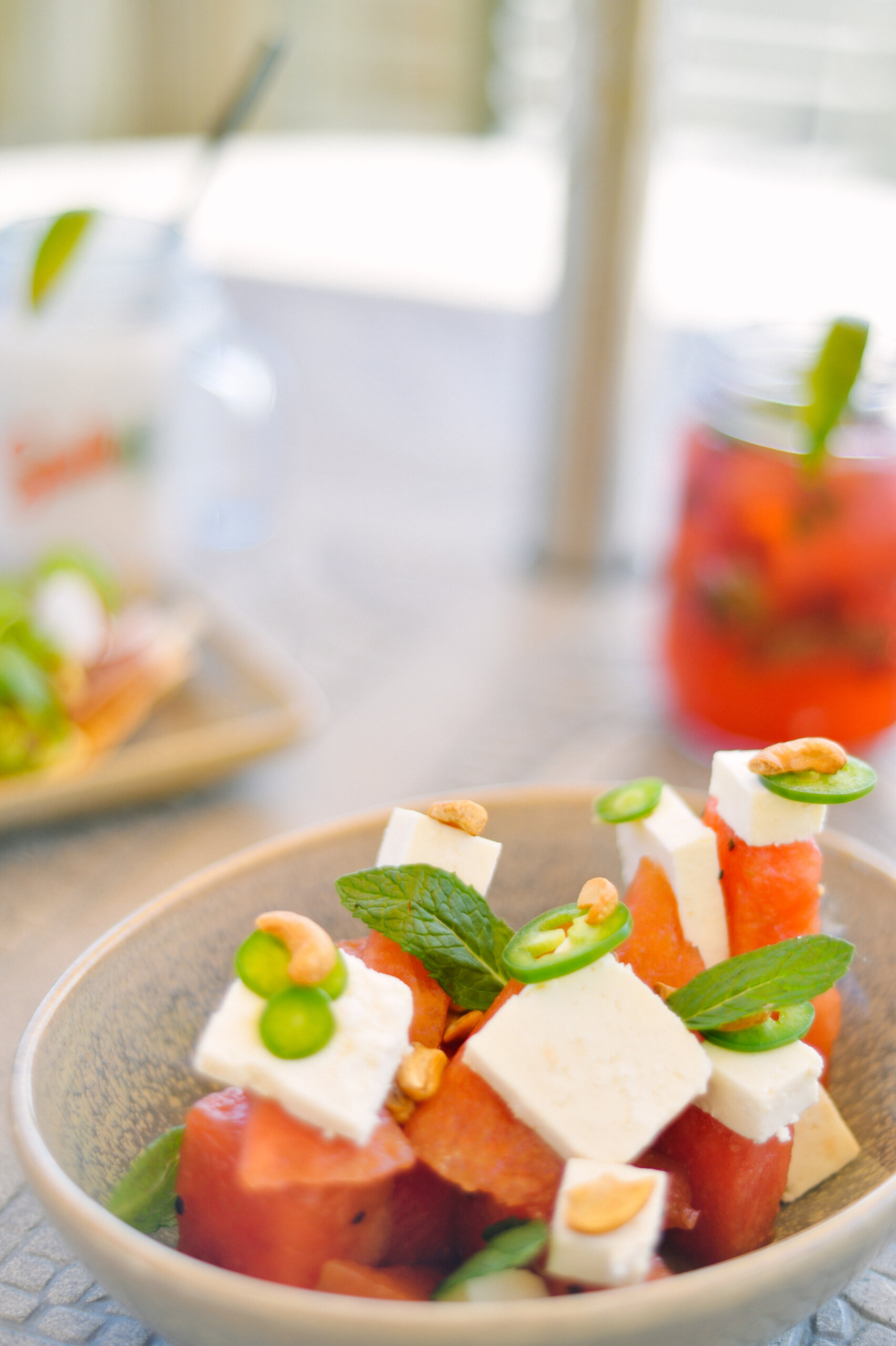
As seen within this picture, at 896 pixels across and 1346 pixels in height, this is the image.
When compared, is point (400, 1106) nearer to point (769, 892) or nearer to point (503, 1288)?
point (503, 1288)

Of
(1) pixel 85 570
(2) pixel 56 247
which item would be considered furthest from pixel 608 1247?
(2) pixel 56 247

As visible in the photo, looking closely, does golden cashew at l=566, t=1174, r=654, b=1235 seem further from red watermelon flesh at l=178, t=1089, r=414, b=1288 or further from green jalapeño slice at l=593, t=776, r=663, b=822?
A: green jalapeño slice at l=593, t=776, r=663, b=822

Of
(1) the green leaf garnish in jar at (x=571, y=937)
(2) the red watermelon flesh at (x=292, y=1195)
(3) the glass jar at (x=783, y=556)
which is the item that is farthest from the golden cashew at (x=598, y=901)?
(3) the glass jar at (x=783, y=556)

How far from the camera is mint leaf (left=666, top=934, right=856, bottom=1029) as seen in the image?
1.51 ft

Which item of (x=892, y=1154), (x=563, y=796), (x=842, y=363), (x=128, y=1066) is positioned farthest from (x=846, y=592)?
(x=128, y=1066)

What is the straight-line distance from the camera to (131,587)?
1106mm

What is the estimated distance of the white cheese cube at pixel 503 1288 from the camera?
394mm

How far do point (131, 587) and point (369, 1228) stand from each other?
0.78 metres

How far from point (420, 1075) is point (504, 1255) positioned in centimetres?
7

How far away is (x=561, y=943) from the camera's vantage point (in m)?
0.45

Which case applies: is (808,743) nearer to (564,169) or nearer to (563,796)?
(563,796)

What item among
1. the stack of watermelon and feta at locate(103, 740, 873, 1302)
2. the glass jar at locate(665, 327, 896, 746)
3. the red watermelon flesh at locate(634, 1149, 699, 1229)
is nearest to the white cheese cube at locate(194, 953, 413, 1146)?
the stack of watermelon and feta at locate(103, 740, 873, 1302)

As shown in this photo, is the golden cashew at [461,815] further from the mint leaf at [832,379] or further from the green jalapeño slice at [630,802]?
the mint leaf at [832,379]

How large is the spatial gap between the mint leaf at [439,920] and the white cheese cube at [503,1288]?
0.11 meters
